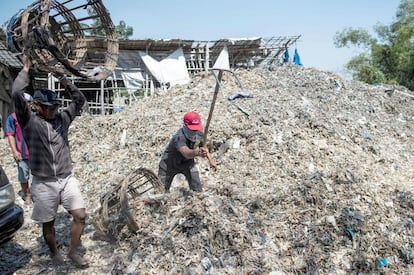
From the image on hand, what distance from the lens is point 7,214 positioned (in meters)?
2.80

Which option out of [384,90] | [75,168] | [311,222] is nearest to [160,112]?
[75,168]

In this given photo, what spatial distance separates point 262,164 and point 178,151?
190 centimetres

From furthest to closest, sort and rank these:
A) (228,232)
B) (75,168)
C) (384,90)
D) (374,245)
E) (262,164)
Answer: (384,90) → (75,168) → (262,164) → (374,245) → (228,232)

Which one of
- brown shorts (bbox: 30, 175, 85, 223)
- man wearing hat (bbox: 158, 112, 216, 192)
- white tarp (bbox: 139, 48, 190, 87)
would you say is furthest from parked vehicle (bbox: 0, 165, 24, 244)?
white tarp (bbox: 139, 48, 190, 87)

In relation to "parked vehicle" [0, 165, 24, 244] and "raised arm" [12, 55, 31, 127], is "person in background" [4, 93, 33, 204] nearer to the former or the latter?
"parked vehicle" [0, 165, 24, 244]

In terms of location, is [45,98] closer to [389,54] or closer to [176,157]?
[176,157]

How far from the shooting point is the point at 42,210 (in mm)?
2871

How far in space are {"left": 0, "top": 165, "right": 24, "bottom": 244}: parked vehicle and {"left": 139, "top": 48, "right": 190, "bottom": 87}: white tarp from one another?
9124 mm

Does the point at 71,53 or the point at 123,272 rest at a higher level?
the point at 71,53

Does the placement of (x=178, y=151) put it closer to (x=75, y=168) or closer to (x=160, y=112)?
(x=75, y=168)

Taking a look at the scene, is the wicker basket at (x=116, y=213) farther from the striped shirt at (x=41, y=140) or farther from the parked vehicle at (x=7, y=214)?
the parked vehicle at (x=7, y=214)

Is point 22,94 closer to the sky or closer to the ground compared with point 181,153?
closer to the sky

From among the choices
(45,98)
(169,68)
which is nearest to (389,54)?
(169,68)

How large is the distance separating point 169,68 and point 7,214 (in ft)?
31.2
